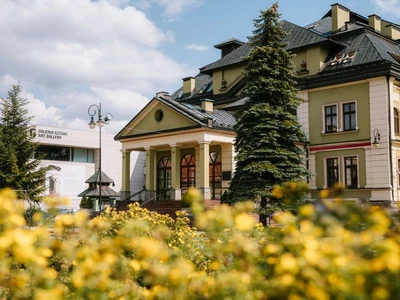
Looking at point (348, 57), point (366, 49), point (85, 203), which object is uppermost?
point (366, 49)

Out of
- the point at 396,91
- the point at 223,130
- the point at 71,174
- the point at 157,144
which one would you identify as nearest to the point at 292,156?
the point at 223,130

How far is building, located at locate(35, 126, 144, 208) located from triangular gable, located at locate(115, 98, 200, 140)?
85.8ft

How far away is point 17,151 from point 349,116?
2340cm

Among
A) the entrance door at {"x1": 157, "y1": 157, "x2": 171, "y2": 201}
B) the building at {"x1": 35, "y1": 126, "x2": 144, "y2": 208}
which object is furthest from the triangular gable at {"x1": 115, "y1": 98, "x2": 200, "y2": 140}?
the building at {"x1": 35, "y1": 126, "x2": 144, "y2": 208}

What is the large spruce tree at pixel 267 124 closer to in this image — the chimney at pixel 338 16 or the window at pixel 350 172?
the window at pixel 350 172

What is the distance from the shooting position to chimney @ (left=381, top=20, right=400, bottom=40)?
31.8 metres

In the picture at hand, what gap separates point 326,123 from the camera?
1110 inches

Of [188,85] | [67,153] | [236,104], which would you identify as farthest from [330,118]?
[67,153]

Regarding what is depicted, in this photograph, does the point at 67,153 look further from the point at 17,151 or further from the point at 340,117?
the point at 340,117

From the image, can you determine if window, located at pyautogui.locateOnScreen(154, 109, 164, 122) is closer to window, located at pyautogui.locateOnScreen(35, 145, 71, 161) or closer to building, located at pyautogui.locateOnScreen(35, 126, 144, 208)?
building, located at pyautogui.locateOnScreen(35, 126, 144, 208)

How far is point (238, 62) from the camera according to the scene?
1310 inches

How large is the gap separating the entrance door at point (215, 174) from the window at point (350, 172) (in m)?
7.31

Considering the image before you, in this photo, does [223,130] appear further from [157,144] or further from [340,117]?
[340,117]

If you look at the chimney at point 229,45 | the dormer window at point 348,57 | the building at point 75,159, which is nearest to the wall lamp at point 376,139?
the dormer window at point 348,57
